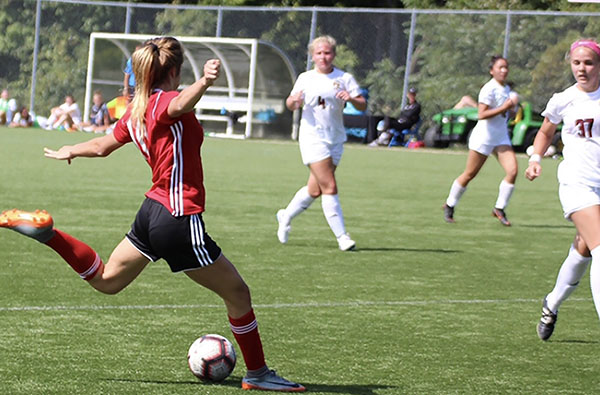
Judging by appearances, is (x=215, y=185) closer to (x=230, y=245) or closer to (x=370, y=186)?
(x=370, y=186)

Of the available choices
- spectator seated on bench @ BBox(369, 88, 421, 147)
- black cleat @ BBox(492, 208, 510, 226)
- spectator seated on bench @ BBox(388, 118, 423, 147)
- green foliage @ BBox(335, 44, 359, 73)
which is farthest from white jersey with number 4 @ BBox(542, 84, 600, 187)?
green foliage @ BBox(335, 44, 359, 73)

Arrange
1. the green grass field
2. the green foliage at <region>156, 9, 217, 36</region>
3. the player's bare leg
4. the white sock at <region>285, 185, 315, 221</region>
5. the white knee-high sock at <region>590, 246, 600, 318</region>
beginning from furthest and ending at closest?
the green foliage at <region>156, 9, 217, 36</region>
the white sock at <region>285, 185, 315, 221</region>
the white knee-high sock at <region>590, 246, 600, 318</region>
the green grass field
the player's bare leg

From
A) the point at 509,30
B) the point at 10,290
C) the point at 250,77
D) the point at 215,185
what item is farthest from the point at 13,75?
the point at 10,290

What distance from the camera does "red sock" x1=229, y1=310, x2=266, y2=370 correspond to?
5.49 metres

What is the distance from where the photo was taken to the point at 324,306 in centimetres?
794

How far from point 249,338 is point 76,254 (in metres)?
0.93

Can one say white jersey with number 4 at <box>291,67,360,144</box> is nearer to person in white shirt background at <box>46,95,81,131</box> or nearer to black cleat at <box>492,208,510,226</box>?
black cleat at <box>492,208,510,226</box>

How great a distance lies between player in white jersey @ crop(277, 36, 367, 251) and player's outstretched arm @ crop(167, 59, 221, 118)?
5.66m

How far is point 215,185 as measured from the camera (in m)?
17.5

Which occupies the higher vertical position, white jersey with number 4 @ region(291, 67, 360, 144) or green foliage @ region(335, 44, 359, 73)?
green foliage @ region(335, 44, 359, 73)

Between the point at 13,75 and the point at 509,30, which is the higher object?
the point at 509,30

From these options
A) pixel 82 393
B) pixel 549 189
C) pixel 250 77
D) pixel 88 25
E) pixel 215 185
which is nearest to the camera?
pixel 82 393

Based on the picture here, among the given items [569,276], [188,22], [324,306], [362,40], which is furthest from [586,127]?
[188,22]

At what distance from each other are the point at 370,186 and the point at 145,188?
401 cm
